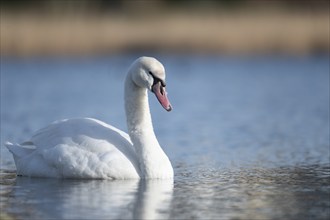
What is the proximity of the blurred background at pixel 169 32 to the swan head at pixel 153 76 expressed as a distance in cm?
2304

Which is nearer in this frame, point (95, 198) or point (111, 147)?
point (95, 198)

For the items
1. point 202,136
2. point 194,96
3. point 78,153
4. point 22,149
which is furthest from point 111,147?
point 194,96

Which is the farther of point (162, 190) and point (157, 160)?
point (157, 160)

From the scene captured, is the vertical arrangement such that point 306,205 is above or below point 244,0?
below

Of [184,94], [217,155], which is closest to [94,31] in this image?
[184,94]

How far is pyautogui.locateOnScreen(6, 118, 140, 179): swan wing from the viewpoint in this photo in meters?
10.2

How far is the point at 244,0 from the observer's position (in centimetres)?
4828

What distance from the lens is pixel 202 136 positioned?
15406mm

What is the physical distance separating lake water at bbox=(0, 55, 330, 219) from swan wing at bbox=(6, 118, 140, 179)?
0.15 metres

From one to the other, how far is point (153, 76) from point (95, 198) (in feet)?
5.46

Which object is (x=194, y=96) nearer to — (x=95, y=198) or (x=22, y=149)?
(x=22, y=149)

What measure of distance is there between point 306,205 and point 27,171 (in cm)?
331

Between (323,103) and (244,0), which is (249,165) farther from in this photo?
(244,0)

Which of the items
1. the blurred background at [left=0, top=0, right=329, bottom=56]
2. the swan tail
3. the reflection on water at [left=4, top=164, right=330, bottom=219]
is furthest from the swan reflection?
the blurred background at [left=0, top=0, right=329, bottom=56]
